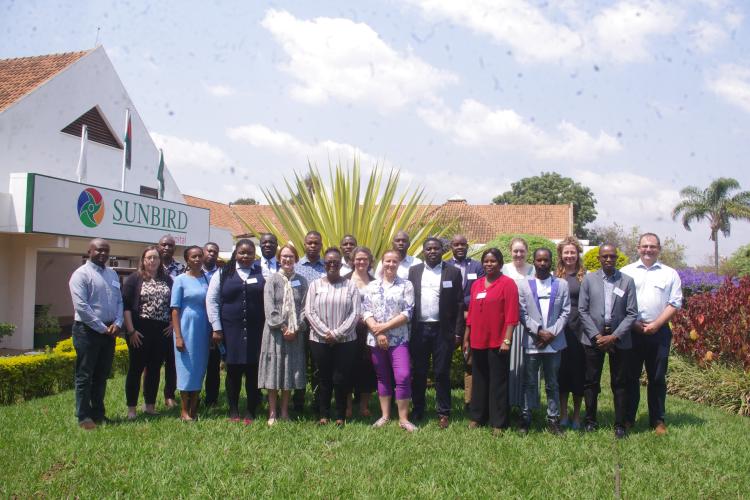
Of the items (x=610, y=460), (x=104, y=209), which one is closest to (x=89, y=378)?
(x=610, y=460)

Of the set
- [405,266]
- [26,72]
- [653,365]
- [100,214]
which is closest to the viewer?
[653,365]

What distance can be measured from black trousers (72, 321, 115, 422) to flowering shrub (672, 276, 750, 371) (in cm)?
665

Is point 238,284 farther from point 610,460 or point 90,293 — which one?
point 610,460

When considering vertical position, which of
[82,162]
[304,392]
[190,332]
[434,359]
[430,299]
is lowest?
[304,392]

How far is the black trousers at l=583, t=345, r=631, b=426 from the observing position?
568 centimetres

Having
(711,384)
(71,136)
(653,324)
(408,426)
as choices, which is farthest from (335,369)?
(71,136)

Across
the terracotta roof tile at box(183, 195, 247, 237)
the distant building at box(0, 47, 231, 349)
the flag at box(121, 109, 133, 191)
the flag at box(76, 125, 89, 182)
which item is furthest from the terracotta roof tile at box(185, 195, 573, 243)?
the flag at box(76, 125, 89, 182)

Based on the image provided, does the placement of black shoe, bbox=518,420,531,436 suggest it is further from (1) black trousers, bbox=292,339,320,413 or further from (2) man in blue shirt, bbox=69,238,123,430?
(2) man in blue shirt, bbox=69,238,123,430

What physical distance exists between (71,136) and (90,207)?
2771 millimetres

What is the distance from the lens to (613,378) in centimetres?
578

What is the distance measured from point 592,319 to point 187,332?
3753mm

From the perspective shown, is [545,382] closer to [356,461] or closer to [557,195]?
[356,461]

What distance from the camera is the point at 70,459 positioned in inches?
185

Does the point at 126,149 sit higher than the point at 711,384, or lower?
higher
